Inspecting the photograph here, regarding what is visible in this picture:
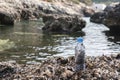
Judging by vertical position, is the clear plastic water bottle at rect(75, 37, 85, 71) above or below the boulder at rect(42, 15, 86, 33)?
above

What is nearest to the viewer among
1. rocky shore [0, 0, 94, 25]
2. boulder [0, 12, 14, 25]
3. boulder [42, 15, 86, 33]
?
boulder [42, 15, 86, 33]

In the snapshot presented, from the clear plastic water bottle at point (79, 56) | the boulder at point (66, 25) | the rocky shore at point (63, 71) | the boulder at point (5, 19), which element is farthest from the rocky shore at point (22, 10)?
the clear plastic water bottle at point (79, 56)

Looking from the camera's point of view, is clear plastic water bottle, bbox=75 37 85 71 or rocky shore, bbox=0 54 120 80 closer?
rocky shore, bbox=0 54 120 80

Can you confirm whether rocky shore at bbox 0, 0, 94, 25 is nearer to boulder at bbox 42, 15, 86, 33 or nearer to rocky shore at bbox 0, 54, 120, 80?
boulder at bbox 42, 15, 86, 33

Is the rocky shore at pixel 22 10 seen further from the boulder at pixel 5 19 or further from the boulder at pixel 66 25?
the boulder at pixel 66 25

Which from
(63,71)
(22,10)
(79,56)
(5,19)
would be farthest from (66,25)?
(63,71)

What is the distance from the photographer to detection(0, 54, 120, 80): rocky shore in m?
13.9

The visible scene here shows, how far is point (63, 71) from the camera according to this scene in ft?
47.0

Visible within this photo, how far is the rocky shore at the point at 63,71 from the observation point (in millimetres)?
13922

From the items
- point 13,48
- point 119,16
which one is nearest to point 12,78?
point 13,48

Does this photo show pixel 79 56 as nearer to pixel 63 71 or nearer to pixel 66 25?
pixel 63 71

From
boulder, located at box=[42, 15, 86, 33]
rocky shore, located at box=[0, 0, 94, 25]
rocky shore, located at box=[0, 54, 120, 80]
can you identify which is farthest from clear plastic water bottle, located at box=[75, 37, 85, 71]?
rocky shore, located at box=[0, 0, 94, 25]

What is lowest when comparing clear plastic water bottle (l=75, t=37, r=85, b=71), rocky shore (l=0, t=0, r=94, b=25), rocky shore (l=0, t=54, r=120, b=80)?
rocky shore (l=0, t=0, r=94, b=25)

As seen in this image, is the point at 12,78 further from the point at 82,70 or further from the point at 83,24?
the point at 83,24
